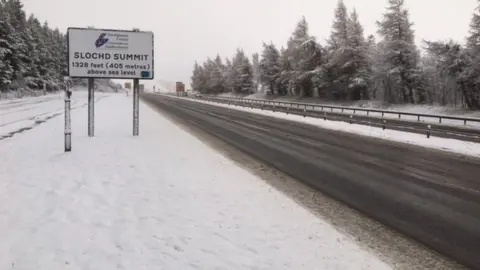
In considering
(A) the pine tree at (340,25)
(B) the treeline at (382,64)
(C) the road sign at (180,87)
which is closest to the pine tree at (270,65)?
(B) the treeline at (382,64)

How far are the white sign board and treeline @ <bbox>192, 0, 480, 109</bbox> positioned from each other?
3024cm

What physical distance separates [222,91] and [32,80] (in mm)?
51469

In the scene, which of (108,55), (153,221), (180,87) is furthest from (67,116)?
(180,87)

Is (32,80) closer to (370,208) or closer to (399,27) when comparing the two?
(399,27)

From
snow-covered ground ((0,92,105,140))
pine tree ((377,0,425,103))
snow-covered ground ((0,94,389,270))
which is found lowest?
snow-covered ground ((0,94,389,270))

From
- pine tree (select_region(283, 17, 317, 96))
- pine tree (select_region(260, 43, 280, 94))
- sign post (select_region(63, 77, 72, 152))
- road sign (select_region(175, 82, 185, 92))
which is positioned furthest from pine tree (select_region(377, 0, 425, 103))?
road sign (select_region(175, 82, 185, 92))

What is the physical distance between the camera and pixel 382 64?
150ft

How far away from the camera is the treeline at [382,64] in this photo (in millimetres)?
36281

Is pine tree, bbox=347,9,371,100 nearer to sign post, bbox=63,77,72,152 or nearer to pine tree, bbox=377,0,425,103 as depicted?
pine tree, bbox=377,0,425,103

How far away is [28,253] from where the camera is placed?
458 centimetres

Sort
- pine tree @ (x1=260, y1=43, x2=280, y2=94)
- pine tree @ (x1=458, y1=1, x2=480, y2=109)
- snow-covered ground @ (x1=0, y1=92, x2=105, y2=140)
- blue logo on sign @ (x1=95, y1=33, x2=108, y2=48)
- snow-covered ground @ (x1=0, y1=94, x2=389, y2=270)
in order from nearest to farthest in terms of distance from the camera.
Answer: snow-covered ground @ (x1=0, y1=94, x2=389, y2=270) → blue logo on sign @ (x1=95, y1=33, x2=108, y2=48) → snow-covered ground @ (x1=0, y1=92, x2=105, y2=140) → pine tree @ (x1=458, y1=1, x2=480, y2=109) → pine tree @ (x1=260, y1=43, x2=280, y2=94)

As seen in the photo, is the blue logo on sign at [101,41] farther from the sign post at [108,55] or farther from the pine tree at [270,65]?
the pine tree at [270,65]

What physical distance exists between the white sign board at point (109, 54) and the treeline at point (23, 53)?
46.4 m

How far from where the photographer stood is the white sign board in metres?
14.9
